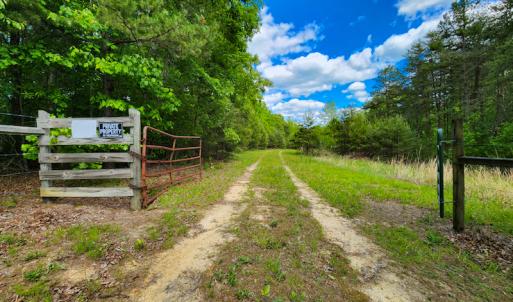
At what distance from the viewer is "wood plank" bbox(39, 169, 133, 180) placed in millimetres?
4062

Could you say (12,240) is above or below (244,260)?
above

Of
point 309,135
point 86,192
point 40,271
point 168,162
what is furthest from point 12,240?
point 309,135

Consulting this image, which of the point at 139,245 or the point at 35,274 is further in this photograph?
the point at 139,245

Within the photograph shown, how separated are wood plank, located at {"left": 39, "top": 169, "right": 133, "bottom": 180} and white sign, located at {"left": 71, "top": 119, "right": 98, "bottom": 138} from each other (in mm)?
710

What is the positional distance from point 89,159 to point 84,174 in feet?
0.99

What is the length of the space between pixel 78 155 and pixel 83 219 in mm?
1366

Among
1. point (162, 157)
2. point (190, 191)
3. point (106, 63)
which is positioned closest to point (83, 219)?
point (190, 191)

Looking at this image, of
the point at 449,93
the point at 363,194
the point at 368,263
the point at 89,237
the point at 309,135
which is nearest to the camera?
the point at 368,263

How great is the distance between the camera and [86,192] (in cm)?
409

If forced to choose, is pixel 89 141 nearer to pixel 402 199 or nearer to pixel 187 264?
pixel 187 264

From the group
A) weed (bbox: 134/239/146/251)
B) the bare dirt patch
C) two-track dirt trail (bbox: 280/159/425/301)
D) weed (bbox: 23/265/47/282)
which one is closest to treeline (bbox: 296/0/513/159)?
the bare dirt patch

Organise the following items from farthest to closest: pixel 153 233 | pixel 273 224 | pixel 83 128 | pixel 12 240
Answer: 1. pixel 83 128
2. pixel 273 224
3. pixel 153 233
4. pixel 12 240

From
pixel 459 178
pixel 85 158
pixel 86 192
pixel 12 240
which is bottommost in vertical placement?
pixel 12 240

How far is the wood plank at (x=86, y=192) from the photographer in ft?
13.4
